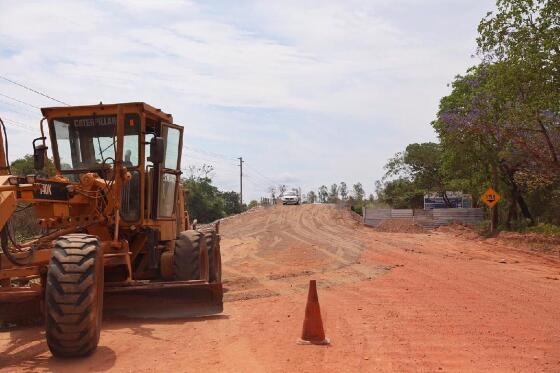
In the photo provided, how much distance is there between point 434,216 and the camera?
4309cm

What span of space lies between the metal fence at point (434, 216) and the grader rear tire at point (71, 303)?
36.8 meters

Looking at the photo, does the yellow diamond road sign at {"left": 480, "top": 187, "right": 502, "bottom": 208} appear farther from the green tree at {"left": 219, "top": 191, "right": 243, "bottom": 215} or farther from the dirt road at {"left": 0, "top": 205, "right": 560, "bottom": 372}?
the green tree at {"left": 219, "top": 191, "right": 243, "bottom": 215}

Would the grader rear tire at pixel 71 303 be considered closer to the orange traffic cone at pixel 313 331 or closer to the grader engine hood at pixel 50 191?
the grader engine hood at pixel 50 191

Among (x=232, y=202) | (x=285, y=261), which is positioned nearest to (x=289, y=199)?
(x=232, y=202)

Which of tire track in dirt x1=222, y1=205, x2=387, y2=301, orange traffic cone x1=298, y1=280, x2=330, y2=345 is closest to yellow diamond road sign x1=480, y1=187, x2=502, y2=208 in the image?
tire track in dirt x1=222, y1=205, x2=387, y2=301

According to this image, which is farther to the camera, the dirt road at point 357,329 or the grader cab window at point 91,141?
the grader cab window at point 91,141

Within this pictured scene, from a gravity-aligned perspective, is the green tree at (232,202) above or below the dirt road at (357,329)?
above

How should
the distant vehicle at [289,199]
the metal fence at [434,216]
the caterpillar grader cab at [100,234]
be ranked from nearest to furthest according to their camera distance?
the caterpillar grader cab at [100,234], the metal fence at [434,216], the distant vehicle at [289,199]

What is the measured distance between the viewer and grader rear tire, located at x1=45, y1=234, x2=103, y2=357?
6.26 m

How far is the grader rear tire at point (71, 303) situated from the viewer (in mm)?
6262

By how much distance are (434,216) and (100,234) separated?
1436 inches

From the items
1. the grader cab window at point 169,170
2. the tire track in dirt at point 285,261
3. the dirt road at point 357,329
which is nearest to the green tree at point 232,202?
the tire track in dirt at point 285,261

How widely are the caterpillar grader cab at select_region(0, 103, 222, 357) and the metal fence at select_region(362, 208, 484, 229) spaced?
108 ft

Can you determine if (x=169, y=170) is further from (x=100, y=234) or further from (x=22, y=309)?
(x=22, y=309)
